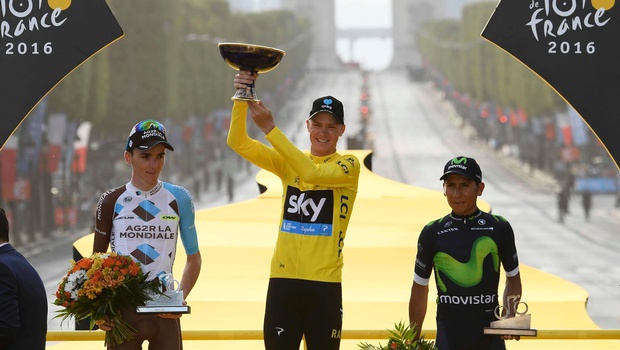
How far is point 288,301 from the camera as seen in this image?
733 centimetres

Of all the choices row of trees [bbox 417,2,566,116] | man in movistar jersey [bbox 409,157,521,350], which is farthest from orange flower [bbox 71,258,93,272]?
row of trees [bbox 417,2,566,116]

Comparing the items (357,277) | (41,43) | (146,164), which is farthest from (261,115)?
(357,277)

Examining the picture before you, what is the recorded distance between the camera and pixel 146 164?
7086 millimetres

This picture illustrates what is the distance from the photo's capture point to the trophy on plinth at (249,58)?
7371mm

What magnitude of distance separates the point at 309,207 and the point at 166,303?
1.08 m

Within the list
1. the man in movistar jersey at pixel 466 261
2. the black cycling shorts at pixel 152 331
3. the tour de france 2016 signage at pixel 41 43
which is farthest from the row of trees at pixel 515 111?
the black cycling shorts at pixel 152 331

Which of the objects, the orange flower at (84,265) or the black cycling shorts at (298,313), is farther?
the black cycling shorts at (298,313)

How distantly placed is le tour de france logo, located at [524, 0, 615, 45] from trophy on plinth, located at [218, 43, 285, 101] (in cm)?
246

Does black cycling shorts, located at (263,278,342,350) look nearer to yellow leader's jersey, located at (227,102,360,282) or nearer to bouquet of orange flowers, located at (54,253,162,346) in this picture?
yellow leader's jersey, located at (227,102,360,282)

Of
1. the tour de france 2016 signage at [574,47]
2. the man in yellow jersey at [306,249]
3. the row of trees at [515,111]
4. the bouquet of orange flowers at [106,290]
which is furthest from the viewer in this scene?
the row of trees at [515,111]

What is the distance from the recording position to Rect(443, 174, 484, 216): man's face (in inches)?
277

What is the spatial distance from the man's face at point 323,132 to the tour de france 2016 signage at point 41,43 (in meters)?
2.22

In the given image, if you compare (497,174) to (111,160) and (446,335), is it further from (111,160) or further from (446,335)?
(446,335)

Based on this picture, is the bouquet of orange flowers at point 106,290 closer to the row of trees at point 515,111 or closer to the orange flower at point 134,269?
the orange flower at point 134,269
